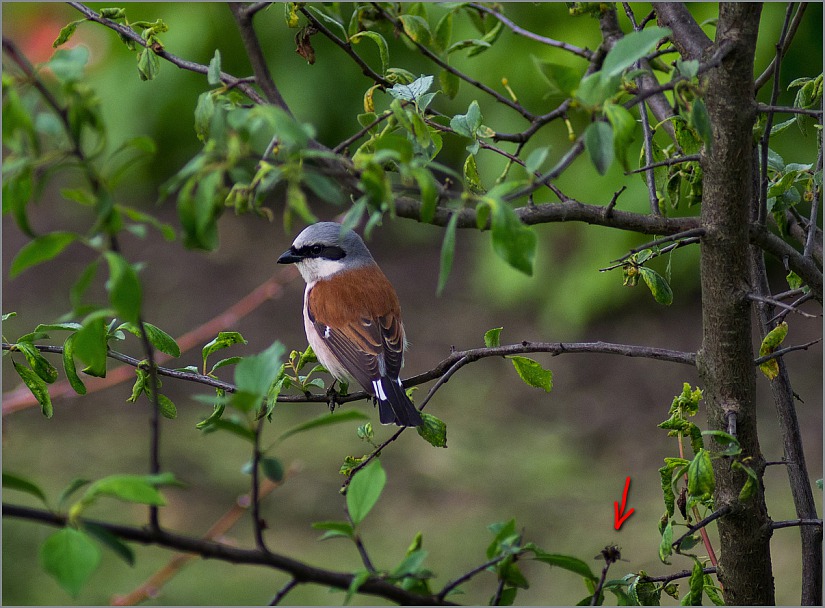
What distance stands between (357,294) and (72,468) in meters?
3.31

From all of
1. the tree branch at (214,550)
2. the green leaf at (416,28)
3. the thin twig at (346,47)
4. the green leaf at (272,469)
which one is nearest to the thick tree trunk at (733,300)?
the green leaf at (416,28)

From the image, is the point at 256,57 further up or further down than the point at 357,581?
further up

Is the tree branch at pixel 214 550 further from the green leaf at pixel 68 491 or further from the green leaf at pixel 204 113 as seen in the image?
the green leaf at pixel 204 113

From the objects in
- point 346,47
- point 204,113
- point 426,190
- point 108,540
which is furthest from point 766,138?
point 108,540

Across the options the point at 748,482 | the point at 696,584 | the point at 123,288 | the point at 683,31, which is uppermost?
the point at 683,31

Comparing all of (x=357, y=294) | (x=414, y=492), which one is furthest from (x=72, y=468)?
(x=357, y=294)

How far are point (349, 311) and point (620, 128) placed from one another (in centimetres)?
263

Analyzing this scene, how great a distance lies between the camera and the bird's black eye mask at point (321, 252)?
407 cm

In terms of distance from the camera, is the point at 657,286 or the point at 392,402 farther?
the point at 392,402

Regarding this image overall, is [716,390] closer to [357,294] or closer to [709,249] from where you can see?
[709,249]

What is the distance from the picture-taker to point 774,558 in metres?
4.96

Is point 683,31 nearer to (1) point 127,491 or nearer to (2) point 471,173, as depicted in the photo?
(2) point 471,173

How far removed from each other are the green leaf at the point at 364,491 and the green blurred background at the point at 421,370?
2.98m

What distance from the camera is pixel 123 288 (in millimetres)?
1137
